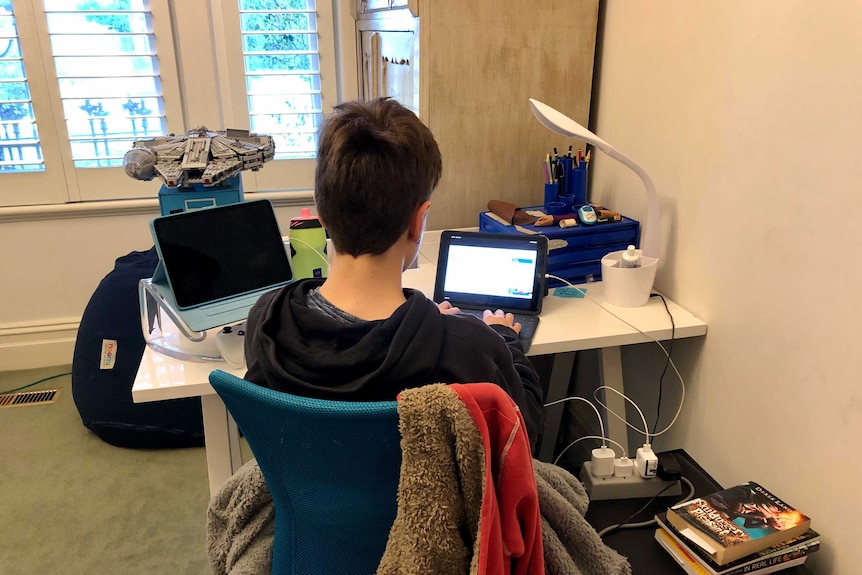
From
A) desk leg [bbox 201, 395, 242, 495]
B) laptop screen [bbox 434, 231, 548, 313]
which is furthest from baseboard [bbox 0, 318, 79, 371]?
laptop screen [bbox 434, 231, 548, 313]

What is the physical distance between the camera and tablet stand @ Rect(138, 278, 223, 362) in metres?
1.31

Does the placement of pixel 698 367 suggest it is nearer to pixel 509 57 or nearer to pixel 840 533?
pixel 840 533

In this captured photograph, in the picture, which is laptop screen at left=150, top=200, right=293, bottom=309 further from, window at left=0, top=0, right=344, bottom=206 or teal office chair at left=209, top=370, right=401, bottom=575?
window at left=0, top=0, right=344, bottom=206

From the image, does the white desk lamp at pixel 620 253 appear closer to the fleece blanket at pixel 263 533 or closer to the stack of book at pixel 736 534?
the stack of book at pixel 736 534

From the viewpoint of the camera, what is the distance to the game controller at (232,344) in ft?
4.21

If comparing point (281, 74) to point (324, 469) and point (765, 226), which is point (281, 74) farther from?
point (324, 469)

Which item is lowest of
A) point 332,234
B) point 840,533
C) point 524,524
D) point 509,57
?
point 840,533

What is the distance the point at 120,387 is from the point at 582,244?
5.10ft

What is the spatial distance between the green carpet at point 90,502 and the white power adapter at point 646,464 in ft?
3.73

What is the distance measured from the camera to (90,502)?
6.54 feet

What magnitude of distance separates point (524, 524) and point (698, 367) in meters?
A: 0.89

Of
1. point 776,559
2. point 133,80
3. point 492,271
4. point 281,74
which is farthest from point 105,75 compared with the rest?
point 776,559

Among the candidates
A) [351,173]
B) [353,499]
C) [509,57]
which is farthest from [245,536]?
[509,57]

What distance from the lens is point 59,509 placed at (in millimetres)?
1962
